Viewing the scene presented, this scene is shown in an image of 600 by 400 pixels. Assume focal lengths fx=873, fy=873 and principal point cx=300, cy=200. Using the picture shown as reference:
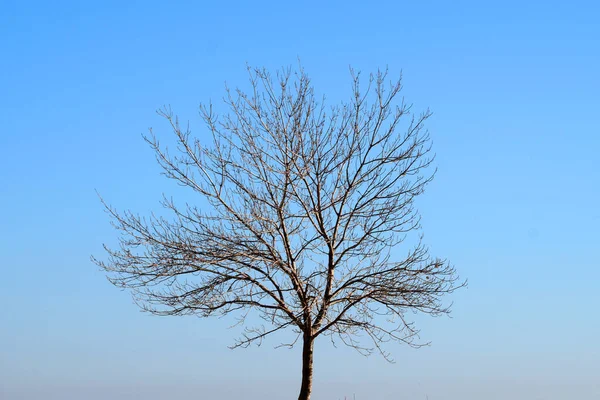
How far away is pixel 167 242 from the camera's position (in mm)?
16688

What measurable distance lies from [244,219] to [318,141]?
208 cm

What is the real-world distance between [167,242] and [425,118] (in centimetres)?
559

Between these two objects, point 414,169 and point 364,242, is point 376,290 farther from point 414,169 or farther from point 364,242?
point 414,169

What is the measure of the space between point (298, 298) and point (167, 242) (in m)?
2.74

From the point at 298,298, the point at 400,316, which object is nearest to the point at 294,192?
the point at 298,298

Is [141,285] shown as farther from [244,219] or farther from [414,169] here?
[414,169]

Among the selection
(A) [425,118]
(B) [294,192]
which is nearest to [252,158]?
(B) [294,192]

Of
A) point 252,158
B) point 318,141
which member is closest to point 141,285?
point 252,158

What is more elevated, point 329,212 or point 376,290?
point 329,212

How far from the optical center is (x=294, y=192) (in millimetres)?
17062

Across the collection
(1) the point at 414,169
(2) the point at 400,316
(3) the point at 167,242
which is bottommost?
(2) the point at 400,316

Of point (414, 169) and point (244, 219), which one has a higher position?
point (414, 169)

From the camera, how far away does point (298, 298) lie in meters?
16.9

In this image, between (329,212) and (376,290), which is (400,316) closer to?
(376,290)
